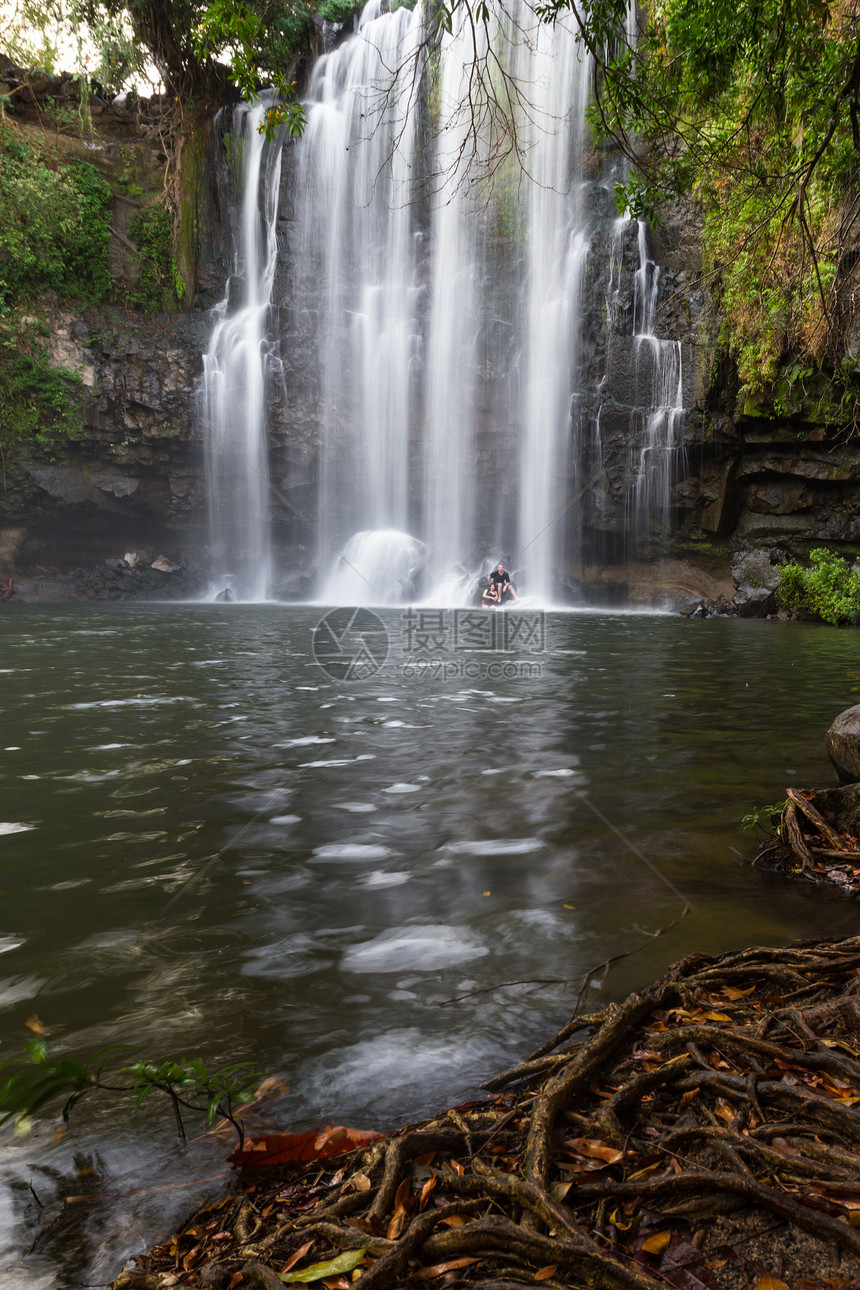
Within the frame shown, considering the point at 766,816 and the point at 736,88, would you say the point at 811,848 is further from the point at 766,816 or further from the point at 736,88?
the point at 736,88

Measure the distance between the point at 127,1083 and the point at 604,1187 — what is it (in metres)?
1.53

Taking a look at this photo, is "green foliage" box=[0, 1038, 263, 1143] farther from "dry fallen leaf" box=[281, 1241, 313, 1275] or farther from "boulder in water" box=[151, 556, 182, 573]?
"boulder in water" box=[151, 556, 182, 573]

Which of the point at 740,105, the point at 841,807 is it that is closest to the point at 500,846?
the point at 841,807

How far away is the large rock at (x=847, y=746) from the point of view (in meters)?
4.66

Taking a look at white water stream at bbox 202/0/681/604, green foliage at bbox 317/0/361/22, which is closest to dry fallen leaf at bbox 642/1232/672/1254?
white water stream at bbox 202/0/681/604

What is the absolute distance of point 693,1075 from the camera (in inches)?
73.1

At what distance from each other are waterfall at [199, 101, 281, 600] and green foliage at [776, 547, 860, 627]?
1944 cm

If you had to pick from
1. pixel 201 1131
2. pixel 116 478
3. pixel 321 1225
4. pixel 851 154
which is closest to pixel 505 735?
pixel 201 1131

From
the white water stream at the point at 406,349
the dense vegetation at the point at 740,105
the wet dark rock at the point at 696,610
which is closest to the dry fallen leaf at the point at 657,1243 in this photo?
the dense vegetation at the point at 740,105

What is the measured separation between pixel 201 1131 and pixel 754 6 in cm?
660

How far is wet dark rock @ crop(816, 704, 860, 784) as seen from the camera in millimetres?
4656

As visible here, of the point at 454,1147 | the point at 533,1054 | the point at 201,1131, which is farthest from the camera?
the point at 533,1054

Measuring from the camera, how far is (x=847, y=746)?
4.72 meters

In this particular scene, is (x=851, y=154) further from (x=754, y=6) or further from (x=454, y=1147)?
(x=454, y=1147)
